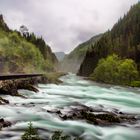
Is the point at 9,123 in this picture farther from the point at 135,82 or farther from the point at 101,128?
the point at 135,82

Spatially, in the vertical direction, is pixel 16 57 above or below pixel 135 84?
above

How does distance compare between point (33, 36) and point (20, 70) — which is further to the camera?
A: point (33, 36)

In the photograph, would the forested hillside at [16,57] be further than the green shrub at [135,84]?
Yes

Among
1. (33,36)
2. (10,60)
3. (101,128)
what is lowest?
(101,128)

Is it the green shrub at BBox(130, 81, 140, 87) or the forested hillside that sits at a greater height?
the forested hillside

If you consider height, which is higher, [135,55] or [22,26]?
[22,26]

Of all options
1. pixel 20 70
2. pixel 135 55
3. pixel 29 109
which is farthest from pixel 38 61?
pixel 29 109

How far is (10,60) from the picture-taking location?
105 meters

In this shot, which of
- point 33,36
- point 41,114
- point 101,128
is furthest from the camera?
point 33,36

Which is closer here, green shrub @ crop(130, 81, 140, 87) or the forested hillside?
green shrub @ crop(130, 81, 140, 87)

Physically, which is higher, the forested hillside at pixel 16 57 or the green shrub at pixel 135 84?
the forested hillside at pixel 16 57

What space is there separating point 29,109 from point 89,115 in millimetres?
4907

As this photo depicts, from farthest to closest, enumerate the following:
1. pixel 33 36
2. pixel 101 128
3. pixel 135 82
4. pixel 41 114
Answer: pixel 33 36 → pixel 135 82 → pixel 41 114 → pixel 101 128

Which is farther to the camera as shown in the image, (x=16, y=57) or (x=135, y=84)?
(x=16, y=57)
